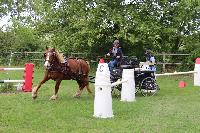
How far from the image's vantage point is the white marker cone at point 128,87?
15852 millimetres

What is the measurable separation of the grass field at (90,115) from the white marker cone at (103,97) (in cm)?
23

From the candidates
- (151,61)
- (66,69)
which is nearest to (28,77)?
(66,69)

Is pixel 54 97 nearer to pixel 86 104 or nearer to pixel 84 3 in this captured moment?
pixel 86 104

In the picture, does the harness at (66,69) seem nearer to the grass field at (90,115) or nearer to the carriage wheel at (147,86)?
the grass field at (90,115)

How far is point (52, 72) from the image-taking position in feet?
52.3

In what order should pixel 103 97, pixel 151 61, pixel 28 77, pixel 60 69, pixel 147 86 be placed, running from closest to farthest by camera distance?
1. pixel 103 97
2. pixel 60 69
3. pixel 147 86
4. pixel 28 77
5. pixel 151 61

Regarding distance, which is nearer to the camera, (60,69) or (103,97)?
(103,97)

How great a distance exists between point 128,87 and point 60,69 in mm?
2341

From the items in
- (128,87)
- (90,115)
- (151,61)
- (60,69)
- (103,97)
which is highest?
(151,61)

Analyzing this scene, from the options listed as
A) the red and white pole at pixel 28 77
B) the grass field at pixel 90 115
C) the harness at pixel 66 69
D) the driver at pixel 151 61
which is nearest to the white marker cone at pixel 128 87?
the grass field at pixel 90 115

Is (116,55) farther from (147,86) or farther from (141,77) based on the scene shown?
(147,86)

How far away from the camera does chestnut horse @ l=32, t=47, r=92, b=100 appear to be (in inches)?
614

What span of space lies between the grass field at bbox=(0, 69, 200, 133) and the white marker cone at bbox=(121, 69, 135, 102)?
0.26 m

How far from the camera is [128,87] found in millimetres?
15984
